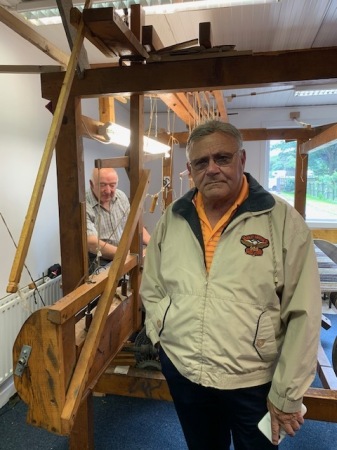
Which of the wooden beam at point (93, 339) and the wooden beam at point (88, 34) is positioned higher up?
the wooden beam at point (88, 34)

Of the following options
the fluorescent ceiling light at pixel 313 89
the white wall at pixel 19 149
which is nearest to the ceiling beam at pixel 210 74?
the white wall at pixel 19 149

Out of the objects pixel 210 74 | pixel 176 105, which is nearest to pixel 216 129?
pixel 210 74

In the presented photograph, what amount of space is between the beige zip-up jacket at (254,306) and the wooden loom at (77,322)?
33 centimetres

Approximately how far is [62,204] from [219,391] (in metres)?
0.94

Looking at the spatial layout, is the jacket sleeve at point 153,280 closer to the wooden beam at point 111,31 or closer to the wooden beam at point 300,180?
the wooden beam at point 111,31

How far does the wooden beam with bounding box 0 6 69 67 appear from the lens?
1.61m

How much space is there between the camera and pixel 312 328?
97cm

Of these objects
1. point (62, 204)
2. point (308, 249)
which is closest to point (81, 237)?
point (62, 204)

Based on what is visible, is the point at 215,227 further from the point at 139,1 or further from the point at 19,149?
the point at 19,149

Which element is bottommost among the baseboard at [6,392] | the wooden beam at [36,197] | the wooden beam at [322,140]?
the baseboard at [6,392]

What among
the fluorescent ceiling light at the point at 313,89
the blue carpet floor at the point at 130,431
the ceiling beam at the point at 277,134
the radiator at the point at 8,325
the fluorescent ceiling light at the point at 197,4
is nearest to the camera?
the fluorescent ceiling light at the point at 197,4

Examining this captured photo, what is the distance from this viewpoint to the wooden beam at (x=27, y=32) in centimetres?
161

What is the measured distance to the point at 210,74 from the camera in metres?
1.25

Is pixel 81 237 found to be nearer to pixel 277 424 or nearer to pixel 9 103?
pixel 277 424
